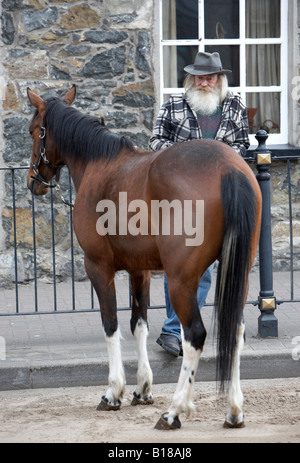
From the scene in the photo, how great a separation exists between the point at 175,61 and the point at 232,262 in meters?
4.87

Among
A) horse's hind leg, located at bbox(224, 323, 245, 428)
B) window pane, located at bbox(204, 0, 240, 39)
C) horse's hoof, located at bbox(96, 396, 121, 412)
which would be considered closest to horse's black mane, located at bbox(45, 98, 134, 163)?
A: horse's hind leg, located at bbox(224, 323, 245, 428)

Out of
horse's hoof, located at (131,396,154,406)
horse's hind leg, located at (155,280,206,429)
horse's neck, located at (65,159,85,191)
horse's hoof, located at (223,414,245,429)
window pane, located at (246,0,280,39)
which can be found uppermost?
window pane, located at (246,0,280,39)

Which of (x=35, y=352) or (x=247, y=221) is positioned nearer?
(x=247, y=221)

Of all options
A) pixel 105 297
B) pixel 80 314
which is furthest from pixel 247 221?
pixel 80 314

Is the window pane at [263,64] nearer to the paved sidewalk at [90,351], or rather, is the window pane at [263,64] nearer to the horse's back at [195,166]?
the paved sidewalk at [90,351]

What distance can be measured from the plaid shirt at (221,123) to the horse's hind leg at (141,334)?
41.8 inches

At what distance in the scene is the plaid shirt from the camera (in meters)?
5.76

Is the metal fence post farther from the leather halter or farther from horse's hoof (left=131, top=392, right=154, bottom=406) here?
the leather halter

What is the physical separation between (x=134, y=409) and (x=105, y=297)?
2.35 feet

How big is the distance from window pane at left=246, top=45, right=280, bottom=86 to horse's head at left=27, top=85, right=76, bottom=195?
3853mm

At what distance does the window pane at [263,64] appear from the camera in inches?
354

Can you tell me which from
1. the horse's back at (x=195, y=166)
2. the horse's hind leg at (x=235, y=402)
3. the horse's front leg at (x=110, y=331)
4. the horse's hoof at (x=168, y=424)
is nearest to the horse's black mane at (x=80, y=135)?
the horse's back at (x=195, y=166)
